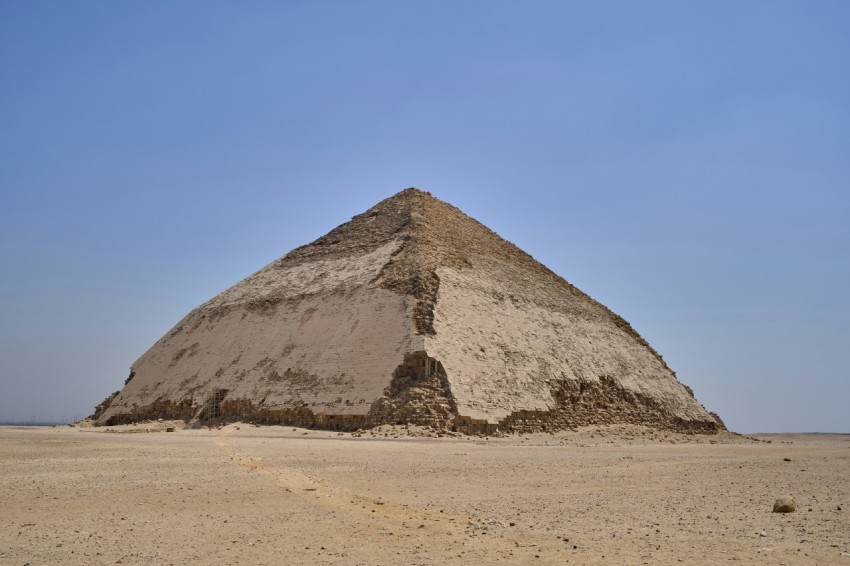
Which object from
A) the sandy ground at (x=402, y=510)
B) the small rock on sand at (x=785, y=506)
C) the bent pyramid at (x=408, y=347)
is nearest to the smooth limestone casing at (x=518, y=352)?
the bent pyramid at (x=408, y=347)

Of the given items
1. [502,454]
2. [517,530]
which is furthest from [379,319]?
[517,530]

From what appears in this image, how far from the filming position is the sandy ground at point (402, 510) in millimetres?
5430

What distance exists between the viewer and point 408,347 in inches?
909

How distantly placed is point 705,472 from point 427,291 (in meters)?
15.1

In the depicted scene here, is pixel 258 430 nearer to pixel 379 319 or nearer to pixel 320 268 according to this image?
pixel 379 319

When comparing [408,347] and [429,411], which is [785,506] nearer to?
[429,411]

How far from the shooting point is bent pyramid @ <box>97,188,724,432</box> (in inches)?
904

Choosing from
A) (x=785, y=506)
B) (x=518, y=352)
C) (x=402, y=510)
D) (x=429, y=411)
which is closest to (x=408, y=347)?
(x=429, y=411)

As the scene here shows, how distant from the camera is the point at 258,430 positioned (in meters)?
22.9

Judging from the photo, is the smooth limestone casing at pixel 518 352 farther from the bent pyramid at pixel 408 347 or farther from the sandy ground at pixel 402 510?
the sandy ground at pixel 402 510

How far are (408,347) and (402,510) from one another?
1578 cm

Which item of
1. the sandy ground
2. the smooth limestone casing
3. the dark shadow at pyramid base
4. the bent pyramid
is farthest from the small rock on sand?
the smooth limestone casing

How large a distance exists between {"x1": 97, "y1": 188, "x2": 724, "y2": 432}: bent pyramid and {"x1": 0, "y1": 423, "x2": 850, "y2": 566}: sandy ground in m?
10.1

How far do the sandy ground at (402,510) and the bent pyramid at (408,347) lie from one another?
10079mm
